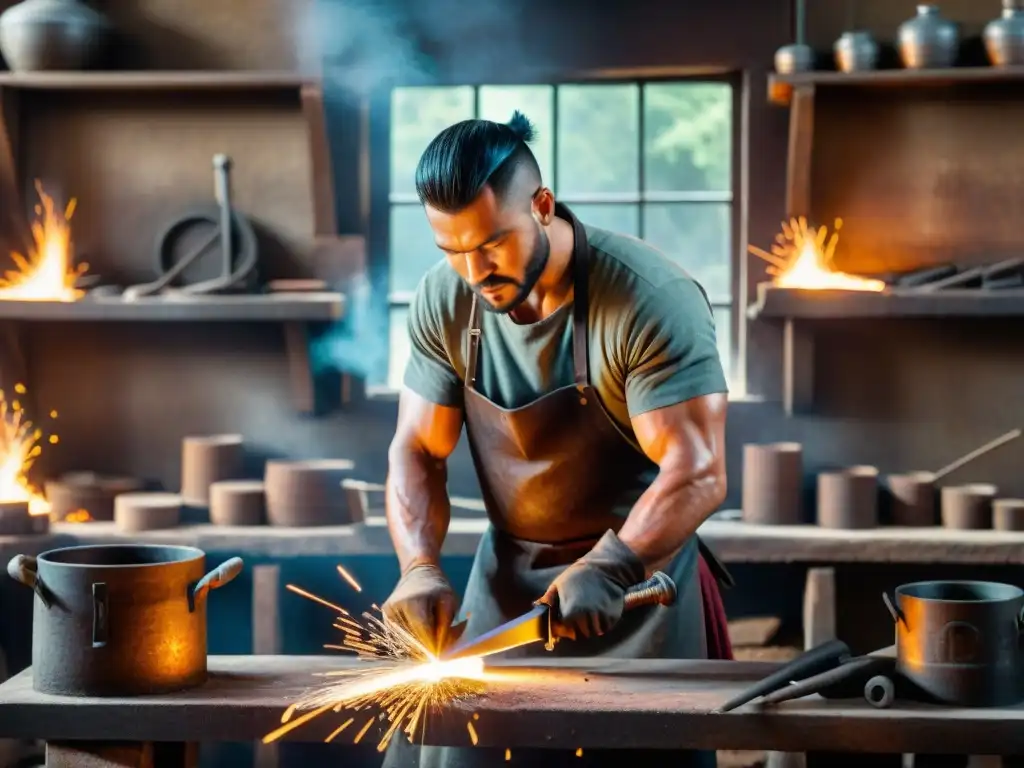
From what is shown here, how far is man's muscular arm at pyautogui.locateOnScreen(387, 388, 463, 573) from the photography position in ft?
11.1

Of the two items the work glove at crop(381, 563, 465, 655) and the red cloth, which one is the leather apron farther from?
the work glove at crop(381, 563, 465, 655)

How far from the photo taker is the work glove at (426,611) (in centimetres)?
295

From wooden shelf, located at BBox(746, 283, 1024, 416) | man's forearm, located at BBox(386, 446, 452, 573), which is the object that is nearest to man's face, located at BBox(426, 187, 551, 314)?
man's forearm, located at BBox(386, 446, 452, 573)

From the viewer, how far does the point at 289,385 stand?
17.6 feet

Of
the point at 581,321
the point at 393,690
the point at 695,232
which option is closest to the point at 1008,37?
the point at 695,232

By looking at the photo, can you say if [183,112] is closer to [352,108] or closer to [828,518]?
[352,108]

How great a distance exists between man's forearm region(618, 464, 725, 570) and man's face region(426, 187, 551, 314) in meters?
0.50

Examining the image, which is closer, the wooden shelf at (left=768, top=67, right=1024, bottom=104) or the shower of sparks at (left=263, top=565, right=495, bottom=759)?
the shower of sparks at (left=263, top=565, right=495, bottom=759)

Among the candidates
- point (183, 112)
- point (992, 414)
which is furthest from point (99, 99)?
point (992, 414)

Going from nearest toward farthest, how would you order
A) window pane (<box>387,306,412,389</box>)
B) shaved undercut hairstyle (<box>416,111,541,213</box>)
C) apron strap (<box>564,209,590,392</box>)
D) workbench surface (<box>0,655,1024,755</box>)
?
1. workbench surface (<box>0,655,1024,755</box>)
2. shaved undercut hairstyle (<box>416,111,541,213</box>)
3. apron strap (<box>564,209,590,392</box>)
4. window pane (<box>387,306,412,389</box>)

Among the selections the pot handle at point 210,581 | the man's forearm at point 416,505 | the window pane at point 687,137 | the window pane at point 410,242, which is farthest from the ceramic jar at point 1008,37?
the pot handle at point 210,581

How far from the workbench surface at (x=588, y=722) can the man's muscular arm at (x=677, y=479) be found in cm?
41

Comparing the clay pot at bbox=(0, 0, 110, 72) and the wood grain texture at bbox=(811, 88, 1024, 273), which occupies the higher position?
the clay pot at bbox=(0, 0, 110, 72)

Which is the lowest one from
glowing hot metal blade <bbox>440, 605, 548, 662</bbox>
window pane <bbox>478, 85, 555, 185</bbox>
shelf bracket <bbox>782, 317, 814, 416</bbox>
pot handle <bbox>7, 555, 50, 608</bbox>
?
glowing hot metal blade <bbox>440, 605, 548, 662</bbox>
